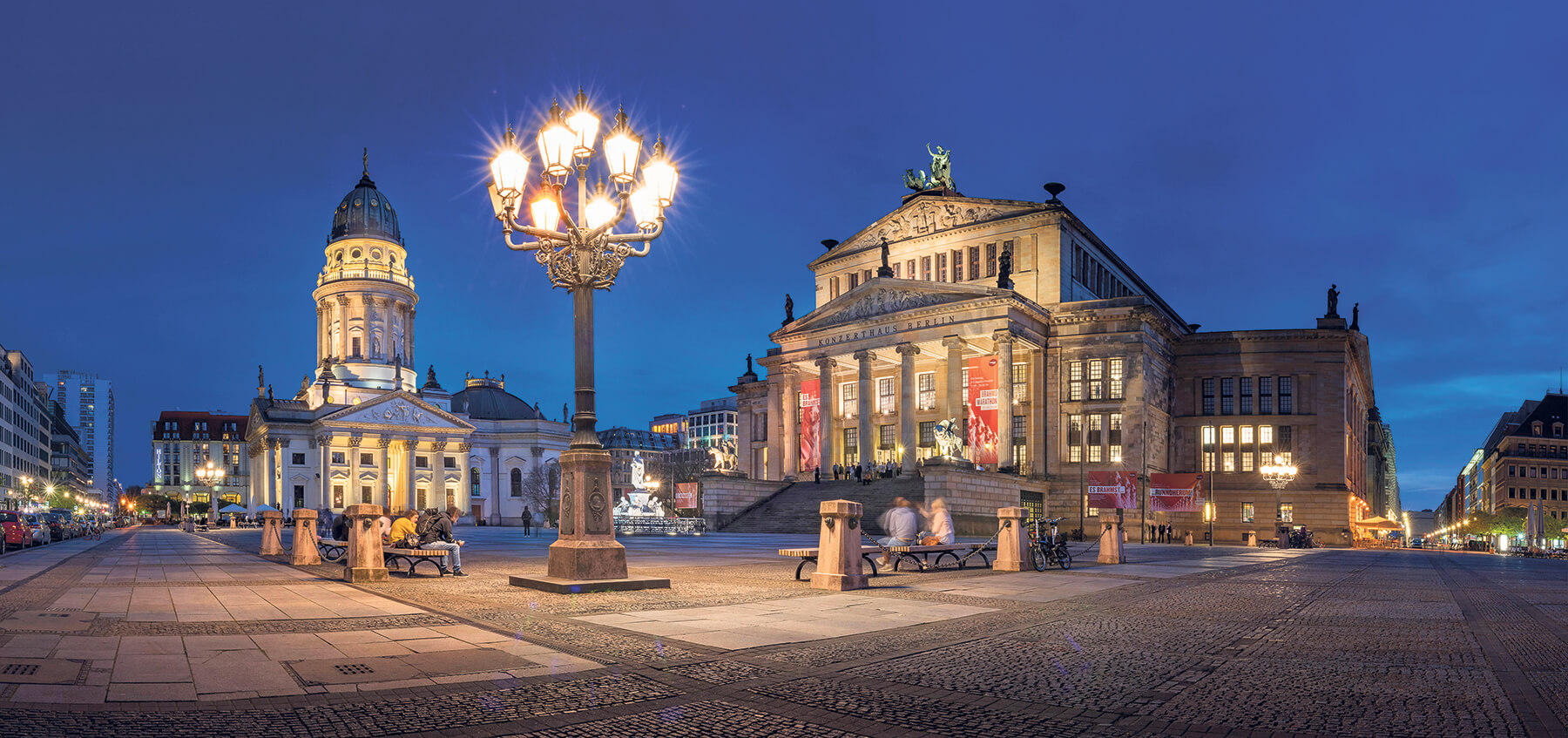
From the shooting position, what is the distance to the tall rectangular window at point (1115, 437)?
6255 cm

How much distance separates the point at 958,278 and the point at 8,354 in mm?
93706

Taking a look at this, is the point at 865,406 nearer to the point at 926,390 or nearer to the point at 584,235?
the point at 926,390

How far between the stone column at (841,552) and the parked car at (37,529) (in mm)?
42661

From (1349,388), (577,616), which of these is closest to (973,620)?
(577,616)

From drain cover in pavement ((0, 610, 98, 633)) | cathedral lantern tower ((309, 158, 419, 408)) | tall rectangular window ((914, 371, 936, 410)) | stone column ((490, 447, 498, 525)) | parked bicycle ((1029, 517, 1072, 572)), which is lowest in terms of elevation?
stone column ((490, 447, 498, 525))

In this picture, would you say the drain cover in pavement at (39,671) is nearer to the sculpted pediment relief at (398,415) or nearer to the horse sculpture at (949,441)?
the horse sculpture at (949,441)

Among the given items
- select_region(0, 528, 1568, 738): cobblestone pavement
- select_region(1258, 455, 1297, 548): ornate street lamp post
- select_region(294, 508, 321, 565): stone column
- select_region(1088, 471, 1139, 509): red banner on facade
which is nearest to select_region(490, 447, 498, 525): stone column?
select_region(1088, 471, 1139, 509): red banner on facade

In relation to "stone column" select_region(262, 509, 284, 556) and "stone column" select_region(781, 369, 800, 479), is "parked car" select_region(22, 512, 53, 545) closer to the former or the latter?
"stone column" select_region(262, 509, 284, 556)

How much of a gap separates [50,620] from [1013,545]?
17.7 meters

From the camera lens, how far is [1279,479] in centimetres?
5734

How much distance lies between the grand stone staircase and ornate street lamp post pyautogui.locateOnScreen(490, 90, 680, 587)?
1320 inches

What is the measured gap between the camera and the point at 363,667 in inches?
339

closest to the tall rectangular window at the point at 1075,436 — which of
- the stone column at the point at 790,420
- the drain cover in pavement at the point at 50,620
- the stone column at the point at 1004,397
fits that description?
the stone column at the point at 1004,397

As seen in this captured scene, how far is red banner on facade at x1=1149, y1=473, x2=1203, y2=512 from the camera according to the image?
56.5 m
